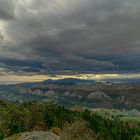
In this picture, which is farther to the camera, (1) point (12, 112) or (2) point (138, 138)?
(2) point (138, 138)

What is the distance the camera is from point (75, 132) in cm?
9300

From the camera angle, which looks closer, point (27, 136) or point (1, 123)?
point (27, 136)

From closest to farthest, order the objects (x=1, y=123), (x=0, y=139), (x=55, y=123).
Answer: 1. (x=0, y=139)
2. (x=1, y=123)
3. (x=55, y=123)

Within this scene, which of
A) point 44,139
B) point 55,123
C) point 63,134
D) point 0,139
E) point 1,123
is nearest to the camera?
point 63,134

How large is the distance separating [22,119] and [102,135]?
56.9 m

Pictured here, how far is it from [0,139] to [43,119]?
93.2 m

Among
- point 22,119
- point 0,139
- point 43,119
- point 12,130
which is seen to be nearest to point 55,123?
point 43,119

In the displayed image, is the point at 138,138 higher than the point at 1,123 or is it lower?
lower

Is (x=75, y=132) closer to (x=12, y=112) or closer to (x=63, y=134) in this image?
(x=63, y=134)

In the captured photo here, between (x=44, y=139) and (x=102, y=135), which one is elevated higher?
(x=44, y=139)

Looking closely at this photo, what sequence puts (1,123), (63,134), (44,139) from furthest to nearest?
(1,123) < (44,139) < (63,134)

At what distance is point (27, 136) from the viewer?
98.6 m

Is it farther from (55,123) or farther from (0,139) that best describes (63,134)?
(55,123)

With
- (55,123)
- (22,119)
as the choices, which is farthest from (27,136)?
(55,123)
